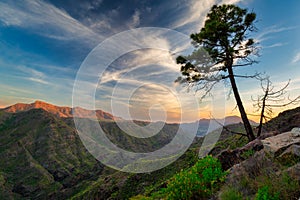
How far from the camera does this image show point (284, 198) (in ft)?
15.2

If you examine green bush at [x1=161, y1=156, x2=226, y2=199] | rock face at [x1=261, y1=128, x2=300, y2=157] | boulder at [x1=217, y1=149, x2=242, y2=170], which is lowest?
green bush at [x1=161, y1=156, x2=226, y2=199]

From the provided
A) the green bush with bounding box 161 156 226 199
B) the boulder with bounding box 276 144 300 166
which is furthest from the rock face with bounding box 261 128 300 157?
the green bush with bounding box 161 156 226 199

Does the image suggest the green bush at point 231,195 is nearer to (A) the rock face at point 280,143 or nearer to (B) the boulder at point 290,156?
(B) the boulder at point 290,156

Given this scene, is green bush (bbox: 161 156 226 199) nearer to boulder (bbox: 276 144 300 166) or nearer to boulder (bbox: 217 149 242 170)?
boulder (bbox: 276 144 300 166)

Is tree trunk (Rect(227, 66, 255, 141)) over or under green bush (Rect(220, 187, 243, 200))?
over

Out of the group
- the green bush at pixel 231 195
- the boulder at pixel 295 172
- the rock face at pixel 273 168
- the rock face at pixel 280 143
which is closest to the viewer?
the boulder at pixel 295 172

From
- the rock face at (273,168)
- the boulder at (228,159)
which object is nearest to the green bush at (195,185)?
the rock face at (273,168)

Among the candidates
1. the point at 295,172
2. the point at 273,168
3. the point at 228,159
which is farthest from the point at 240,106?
the point at 295,172

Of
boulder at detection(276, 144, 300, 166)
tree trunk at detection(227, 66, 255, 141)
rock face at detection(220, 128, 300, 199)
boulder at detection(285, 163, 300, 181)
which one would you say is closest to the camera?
boulder at detection(285, 163, 300, 181)

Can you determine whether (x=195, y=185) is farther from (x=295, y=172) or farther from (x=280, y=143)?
(x=280, y=143)

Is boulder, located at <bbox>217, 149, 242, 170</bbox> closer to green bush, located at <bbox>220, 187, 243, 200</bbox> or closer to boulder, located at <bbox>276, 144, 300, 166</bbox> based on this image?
boulder, located at <bbox>276, 144, 300, 166</bbox>

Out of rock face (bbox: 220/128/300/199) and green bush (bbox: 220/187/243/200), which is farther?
green bush (bbox: 220/187/243/200)

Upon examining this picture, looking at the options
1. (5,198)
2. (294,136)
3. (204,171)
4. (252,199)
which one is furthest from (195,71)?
(5,198)

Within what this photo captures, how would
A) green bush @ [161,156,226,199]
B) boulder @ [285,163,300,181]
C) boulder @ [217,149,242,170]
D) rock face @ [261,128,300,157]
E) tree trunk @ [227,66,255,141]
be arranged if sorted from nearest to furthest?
boulder @ [285,163,300,181]
green bush @ [161,156,226,199]
rock face @ [261,128,300,157]
boulder @ [217,149,242,170]
tree trunk @ [227,66,255,141]
